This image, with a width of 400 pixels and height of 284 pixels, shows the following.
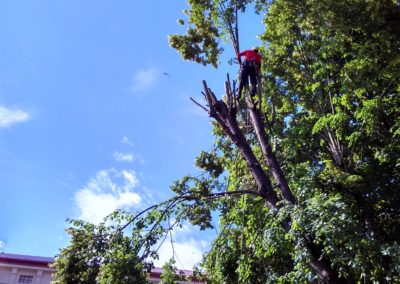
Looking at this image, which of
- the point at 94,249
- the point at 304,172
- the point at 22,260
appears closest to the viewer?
the point at 94,249

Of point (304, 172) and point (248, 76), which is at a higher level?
point (248, 76)

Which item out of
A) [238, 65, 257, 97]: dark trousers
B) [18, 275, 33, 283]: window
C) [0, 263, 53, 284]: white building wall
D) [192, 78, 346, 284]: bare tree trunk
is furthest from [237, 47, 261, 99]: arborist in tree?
[18, 275, 33, 283]: window

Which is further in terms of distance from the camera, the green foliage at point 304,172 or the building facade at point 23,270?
the building facade at point 23,270

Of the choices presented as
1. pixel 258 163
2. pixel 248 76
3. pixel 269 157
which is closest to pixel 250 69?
pixel 248 76

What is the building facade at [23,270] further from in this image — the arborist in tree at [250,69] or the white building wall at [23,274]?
the arborist in tree at [250,69]

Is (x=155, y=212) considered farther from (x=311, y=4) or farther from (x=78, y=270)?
(x=311, y=4)

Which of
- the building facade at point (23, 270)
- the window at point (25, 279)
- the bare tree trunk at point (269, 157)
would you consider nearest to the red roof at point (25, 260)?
the building facade at point (23, 270)

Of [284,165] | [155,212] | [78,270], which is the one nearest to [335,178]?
[284,165]

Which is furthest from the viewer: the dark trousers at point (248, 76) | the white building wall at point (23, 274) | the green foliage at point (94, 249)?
the white building wall at point (23, 274)

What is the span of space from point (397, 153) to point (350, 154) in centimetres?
117

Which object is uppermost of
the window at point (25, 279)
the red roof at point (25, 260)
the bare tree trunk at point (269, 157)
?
the red roof at point (25, 260)

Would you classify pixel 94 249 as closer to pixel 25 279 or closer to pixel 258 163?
pixel 258 163

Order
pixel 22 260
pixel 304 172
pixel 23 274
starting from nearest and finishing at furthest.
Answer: pixel 304 172 → pixel 22 260 → pixel 23 274

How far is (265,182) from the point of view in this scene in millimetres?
6633
